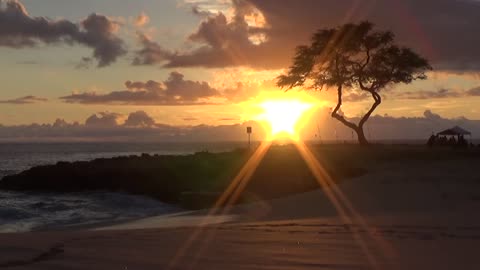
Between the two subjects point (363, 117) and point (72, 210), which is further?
point (363, 117)

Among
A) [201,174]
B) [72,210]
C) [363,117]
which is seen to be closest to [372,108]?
[363,117]

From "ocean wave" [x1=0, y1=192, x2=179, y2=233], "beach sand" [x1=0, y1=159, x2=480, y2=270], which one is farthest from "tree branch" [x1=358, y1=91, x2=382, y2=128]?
"beach sand" [x1=0, y1=159, x2=480, y2=270]

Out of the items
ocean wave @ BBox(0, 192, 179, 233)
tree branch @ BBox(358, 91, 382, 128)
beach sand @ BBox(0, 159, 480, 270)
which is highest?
tree branch @ BBox(358, 91, 382, 128)

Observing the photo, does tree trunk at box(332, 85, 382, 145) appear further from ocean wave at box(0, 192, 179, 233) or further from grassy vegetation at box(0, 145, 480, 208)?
ocean wave at box(0, 192, 179, 233)

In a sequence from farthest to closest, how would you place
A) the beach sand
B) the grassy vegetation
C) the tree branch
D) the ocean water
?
the tree branch
the grassy vegetation
the ocean water
the beach sand

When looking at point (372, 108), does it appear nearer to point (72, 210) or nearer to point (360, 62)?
point (360, 62)

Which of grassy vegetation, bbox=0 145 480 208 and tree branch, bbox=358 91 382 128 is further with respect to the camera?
tree branch, bbox=358 91 382 128

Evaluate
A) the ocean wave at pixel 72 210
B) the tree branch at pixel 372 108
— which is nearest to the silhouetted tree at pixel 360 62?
the tree branch at pixel 372 108

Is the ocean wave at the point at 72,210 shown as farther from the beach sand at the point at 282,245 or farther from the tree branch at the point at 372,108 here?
the tree branch at the point at 372,108

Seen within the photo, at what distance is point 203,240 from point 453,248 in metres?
3.76

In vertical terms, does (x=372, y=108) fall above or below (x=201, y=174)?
above

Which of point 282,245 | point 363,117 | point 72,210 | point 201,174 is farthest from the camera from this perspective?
point 363,117

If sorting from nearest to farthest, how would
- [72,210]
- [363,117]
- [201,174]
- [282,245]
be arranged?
1. [282,245]
2. [72,210]
3. [201,174]
4. [363,117]

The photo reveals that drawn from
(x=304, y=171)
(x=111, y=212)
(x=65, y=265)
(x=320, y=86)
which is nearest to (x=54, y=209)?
(x=111, y=212)
